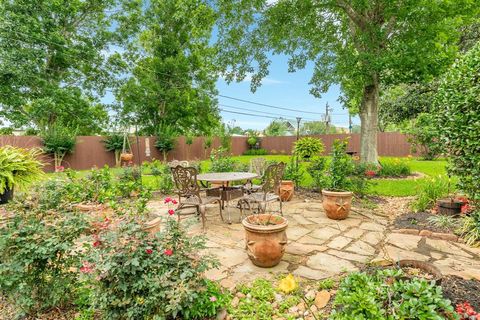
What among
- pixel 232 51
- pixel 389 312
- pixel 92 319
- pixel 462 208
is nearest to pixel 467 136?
pixel 462 208

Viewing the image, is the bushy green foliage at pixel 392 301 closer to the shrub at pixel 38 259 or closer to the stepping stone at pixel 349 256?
the stepping stone at pixel 349 256

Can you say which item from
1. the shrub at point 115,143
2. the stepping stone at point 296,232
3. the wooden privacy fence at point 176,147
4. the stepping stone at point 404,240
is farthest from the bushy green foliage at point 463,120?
the shrub at point 115,143

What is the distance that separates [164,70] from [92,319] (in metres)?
16.2

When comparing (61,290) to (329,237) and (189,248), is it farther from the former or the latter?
(329,237)

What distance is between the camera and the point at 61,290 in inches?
74.1

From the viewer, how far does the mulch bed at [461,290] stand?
161cm

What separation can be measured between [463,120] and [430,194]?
177cm

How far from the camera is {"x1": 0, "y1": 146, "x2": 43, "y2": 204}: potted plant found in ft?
10.2

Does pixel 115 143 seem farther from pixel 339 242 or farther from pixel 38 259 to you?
A: pixel 339 242

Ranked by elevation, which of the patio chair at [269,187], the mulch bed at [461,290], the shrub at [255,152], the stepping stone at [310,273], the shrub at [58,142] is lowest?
the stepping stone at [310,273]

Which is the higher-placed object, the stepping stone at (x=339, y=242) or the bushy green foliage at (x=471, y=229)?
the bushy green foliage at (x=471, y=229)

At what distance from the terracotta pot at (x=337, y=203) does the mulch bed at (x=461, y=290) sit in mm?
2014

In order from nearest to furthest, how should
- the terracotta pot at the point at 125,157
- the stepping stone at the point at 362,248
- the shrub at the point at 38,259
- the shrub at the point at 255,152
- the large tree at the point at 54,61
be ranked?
the shrub at the point at 38,259
the stepping stone at the point at 362,248
the terracotta pot at the point at 125,157
the large tree at the point at 54,61
the shrub at the point at 255,152

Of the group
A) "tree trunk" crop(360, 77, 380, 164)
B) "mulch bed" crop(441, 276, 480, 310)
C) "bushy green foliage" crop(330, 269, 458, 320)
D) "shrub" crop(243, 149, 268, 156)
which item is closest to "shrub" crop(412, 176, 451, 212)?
"mulch bed" crop(441, 276, 480, 310)
